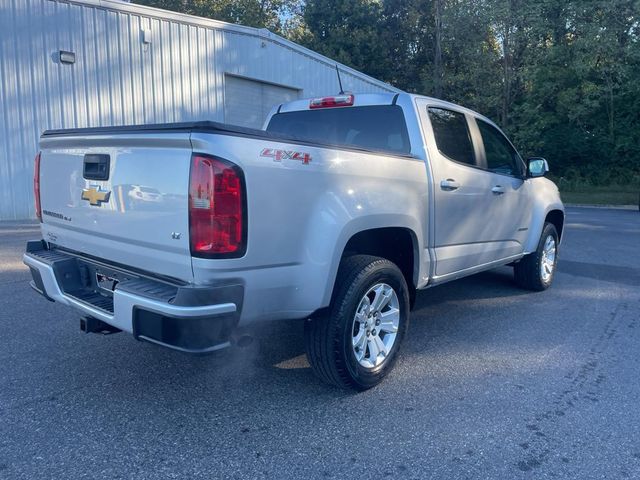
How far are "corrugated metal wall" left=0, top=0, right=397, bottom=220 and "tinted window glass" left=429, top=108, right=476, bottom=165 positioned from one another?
392 inches

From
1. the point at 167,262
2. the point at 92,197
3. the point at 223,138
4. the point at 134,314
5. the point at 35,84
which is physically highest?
the point at 35,84

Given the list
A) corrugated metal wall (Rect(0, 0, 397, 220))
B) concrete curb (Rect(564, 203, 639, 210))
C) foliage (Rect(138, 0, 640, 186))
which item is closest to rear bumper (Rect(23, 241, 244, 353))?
corrugated metal wall (Rect(0, 0, 397, 220))

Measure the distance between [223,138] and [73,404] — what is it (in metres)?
1.92

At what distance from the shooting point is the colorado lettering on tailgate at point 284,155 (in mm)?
2949

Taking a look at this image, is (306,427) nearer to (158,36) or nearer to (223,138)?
(223,138)

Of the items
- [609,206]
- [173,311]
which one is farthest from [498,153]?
[609,206]

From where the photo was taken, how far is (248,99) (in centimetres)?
1588

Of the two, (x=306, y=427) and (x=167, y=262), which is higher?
(x=167, y=262)

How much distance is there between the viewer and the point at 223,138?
9.25ft

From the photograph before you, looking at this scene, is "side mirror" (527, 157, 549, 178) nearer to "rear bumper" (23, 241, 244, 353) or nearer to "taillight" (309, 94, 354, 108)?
"taillight" (309, 94, 354, 108)

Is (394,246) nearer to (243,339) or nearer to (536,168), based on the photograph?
(243,339)

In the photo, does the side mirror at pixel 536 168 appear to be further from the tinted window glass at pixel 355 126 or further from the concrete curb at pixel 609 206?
the concrete curb at pixel 609 206

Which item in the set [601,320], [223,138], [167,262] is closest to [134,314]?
[167,262]

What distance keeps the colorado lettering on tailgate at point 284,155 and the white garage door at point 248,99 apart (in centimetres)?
1239
